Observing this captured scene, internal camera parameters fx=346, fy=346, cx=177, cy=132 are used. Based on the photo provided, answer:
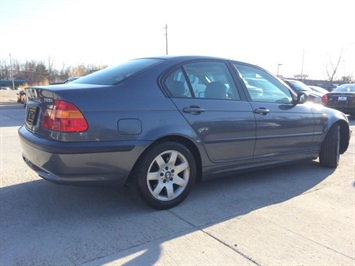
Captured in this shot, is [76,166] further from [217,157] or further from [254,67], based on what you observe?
[254,67]

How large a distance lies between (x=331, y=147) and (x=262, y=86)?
63.9 inches

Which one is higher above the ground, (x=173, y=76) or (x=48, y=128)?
(x=173, y=76)

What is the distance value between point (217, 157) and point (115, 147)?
1.26 m

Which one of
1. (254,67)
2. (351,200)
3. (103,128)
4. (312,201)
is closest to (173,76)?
(103,128)

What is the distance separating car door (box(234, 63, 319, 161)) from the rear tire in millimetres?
417

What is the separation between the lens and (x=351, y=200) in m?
3.97

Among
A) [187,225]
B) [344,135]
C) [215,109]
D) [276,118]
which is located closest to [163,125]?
[215,109]

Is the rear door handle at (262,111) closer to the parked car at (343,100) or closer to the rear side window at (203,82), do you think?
the rear side window at (203,82)

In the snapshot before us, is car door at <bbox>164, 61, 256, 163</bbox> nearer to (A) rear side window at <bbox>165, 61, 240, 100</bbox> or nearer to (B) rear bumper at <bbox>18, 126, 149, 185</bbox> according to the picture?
(A) rear side window at <bbox>165, 61, 240, 100</bbox>

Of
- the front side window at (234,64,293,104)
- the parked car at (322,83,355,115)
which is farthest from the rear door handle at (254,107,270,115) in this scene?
the parked car at (322,83,355,115)

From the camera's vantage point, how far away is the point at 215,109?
3.77 meters

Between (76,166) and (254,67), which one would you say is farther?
(254,67)

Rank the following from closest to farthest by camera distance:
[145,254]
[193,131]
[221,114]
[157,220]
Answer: [145,254]
[157,220]
[193,131]
[221,114]

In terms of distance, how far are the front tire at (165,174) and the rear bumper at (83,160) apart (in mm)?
143
